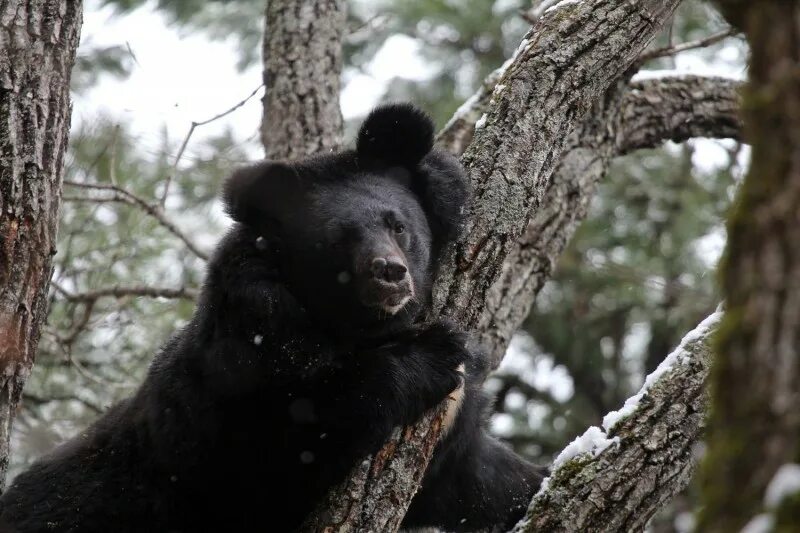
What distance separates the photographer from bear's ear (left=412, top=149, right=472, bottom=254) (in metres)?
4.10

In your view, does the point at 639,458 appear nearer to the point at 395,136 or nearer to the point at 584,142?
the point at 395,136

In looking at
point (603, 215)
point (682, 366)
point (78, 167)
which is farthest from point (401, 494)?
point (603, 215)

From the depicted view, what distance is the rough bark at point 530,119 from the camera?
3.82m

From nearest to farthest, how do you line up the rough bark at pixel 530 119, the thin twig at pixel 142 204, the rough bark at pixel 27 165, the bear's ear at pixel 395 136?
the rough bark at pixel 530 119 → the rough bark at pixel 27 165 → the bear's ear at pixel 395 136 → the thin twig at pixel 142 204

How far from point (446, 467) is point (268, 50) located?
3551mm

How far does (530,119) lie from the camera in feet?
13.1

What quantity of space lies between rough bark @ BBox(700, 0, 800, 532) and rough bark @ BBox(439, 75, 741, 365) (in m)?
3.77

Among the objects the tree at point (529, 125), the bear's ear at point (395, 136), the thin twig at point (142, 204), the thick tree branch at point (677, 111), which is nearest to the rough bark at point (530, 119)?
the tree at point (529, 125)

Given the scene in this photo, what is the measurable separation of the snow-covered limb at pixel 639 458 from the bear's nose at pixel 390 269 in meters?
1.10

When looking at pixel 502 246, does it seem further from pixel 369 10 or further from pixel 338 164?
pixel 369 10

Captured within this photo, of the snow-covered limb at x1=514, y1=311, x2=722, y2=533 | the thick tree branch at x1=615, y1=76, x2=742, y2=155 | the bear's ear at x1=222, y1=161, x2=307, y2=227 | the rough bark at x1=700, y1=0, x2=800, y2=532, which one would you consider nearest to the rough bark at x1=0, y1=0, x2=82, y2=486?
the bear's ear at x1=222, y1=161, x2=307, y2=227

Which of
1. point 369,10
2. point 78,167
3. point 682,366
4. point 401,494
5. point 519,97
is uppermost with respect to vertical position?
point 369,10

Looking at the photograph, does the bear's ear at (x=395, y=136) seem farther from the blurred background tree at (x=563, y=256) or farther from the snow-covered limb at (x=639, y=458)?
the blurred background tree at (x=563, y=256)

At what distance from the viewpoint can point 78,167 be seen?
7461 millimetres
